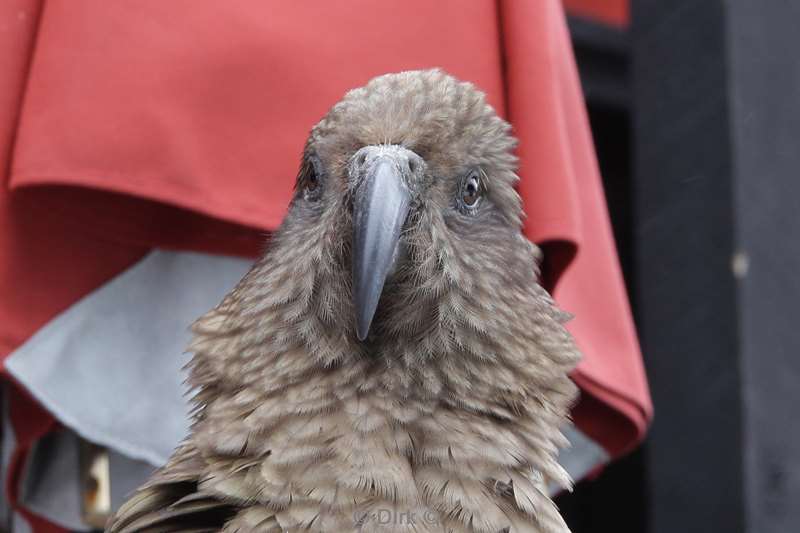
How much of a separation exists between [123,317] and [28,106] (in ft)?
1.10

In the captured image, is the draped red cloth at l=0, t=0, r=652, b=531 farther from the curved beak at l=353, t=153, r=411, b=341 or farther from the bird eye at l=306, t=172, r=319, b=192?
the curved beak at l=353, t=153, r=411, b=341

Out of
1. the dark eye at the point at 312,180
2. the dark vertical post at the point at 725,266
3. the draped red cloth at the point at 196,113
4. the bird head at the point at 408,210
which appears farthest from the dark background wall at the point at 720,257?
the dark eye at the point at 312,180

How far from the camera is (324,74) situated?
5.27ft

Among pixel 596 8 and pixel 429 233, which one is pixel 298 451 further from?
pixel 596 8

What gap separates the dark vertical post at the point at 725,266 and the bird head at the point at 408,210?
3.22 ft

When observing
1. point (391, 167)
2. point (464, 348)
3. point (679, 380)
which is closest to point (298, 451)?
point (464, 348)

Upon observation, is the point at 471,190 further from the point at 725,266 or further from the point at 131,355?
the point at 725,266

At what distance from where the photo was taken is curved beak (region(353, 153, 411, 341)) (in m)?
1.20

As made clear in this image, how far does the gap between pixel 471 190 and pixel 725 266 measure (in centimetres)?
106

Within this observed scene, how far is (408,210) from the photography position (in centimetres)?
127

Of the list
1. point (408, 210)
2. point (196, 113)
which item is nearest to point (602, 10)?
point (196, 113)

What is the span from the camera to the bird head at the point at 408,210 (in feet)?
4.05

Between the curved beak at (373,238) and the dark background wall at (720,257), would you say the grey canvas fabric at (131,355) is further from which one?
the dark background wall at (720,257)

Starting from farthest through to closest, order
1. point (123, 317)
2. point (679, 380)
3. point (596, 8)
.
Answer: point (596, 8)
point (679, 380)
point (123, 317)
